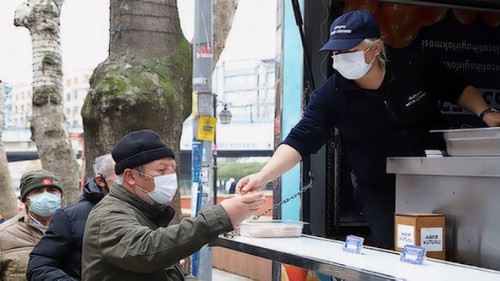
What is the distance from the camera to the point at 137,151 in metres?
2.77

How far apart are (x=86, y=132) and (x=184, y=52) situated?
138 cm

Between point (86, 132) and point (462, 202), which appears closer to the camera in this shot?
point (462, 202)

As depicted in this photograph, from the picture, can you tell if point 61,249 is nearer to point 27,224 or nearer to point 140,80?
point 27,224

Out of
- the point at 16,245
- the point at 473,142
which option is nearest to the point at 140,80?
the point at 16,245

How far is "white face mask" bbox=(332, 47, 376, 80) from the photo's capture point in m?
3.34

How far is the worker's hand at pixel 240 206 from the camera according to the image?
8.29ft

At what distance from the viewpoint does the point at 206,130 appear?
5789 mm

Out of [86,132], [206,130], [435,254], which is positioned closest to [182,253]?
[435,254]

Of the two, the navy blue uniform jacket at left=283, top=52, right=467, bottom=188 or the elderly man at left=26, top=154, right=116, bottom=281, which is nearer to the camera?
the navy blue uniform jacket at left=283, top=52, right=467, bottom=188

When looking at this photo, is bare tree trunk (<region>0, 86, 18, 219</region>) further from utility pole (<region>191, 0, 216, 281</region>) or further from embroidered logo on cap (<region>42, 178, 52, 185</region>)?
utility pole (<region>191, 0, 216, 281</region>)

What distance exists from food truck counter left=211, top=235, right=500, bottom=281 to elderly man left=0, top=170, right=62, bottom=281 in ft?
6.65

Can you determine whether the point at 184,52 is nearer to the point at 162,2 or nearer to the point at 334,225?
the point at 162,2

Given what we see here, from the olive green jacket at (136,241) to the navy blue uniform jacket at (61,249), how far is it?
139cm

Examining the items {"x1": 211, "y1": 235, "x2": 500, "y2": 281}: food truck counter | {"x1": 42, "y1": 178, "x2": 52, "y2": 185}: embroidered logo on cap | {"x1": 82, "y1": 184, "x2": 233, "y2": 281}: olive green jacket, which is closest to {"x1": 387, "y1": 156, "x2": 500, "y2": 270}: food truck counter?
{"x1": 211, "y1": 235, "x2": 500, "y2": 281}: food truck counter
